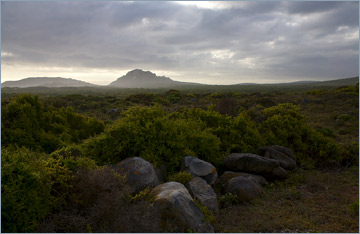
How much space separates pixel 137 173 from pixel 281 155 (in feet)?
19.7

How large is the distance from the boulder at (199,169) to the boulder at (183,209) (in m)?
2.06

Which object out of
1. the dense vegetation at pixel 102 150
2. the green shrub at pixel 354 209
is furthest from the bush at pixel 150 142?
the green shrub at pixel 354 209

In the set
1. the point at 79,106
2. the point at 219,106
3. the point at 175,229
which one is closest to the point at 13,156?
the point at 175,229

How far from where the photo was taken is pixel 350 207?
6.61m

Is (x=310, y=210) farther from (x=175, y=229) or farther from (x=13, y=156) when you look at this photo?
(x=13, y=156)

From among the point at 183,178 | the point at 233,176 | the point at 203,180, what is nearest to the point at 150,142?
the point at 183,178

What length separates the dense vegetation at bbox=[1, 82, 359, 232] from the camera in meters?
4.60

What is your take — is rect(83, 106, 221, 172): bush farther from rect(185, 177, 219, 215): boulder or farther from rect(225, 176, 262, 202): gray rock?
rect(225, 176, 262, 202): gray rock

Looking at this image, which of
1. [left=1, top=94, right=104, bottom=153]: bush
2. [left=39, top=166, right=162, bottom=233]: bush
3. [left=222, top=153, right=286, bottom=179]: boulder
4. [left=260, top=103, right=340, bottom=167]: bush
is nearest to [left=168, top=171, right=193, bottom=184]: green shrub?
[left=39, top=166, right=162, bottom=233]: bush

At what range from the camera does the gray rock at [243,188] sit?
7.19 metres

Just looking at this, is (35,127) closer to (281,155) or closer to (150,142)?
(150,142)

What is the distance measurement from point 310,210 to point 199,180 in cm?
295

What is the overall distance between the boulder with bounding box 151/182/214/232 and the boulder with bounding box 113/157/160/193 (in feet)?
3.14

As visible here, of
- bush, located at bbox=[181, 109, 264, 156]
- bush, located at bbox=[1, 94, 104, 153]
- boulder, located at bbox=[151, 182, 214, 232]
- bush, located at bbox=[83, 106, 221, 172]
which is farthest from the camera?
bush, located at bbox=[181, 109, 264, 156]
